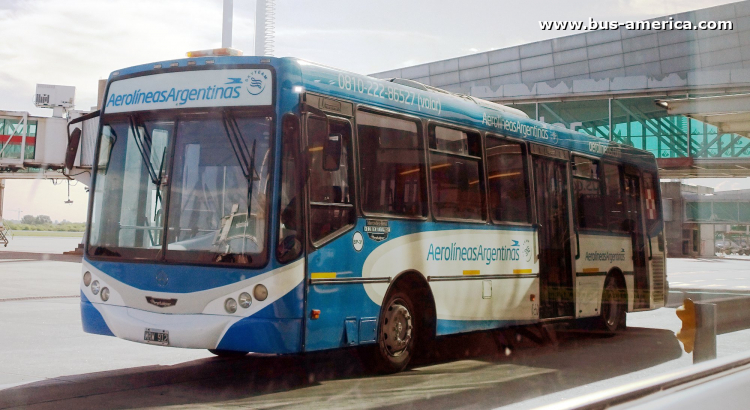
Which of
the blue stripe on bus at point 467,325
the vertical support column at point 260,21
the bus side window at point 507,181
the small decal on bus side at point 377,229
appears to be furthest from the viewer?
the vertical support column at point 260,21

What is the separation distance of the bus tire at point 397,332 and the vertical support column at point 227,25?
96.5 feet

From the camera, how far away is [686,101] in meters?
18.5

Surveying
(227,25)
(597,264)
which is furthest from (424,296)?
(227,25)

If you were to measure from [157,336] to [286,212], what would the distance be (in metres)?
1.63

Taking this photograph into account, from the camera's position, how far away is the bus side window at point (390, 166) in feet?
28.5

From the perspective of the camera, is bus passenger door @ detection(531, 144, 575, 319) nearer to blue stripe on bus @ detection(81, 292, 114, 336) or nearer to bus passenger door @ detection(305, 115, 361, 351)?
bus passenger door @ detection(305, 115, 361, 351)

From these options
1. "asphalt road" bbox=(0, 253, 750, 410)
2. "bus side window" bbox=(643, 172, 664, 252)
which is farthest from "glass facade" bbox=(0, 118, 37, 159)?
"bus side window" bbox=(643, 172, 664, 252)

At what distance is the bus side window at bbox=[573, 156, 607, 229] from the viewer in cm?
1310

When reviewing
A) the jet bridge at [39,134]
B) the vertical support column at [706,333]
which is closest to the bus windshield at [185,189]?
the vertical support column at [706,333]

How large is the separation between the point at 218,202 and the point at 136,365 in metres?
2.57

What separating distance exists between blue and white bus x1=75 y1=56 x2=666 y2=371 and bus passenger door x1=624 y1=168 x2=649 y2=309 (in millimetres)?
4882

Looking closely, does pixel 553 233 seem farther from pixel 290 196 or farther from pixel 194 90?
pixel 194 90

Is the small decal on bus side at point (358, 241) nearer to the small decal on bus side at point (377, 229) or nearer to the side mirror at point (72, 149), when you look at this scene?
the small decal on bus side at point (377, 229)

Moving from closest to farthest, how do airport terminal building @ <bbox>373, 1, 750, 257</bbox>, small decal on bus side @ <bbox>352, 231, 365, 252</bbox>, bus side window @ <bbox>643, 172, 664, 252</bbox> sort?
small decal on bus side @ <bbox>352, 231, 365, 252</bbox>
bus side window @ <bbox>643, 172, 664, 252</bbox>
airport terminal building @ <bbox>373, 1, 750, 257</bbox>
